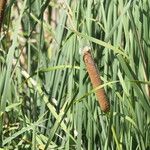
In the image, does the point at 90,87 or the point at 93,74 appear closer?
the point at 93,74

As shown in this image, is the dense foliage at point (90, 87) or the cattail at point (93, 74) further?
the dense foliage at point (90, 87)

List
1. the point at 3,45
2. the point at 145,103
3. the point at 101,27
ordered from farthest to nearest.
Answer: the point at 3,45 < the point at 101,27 < the point at 145,103

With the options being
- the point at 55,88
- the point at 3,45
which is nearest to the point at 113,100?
the point at 55,88

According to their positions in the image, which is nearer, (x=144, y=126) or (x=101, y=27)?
(x=144, y=126)

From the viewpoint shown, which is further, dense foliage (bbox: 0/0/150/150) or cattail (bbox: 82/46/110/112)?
dense foliage (bbox: 0/0/150/150)

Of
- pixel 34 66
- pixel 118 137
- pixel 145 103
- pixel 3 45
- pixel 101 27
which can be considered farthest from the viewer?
pixel 34 66

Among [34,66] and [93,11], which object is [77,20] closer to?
[93,11]

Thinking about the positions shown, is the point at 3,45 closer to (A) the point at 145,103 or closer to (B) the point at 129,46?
(B) the point at 129,46

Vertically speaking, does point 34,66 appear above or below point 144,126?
above

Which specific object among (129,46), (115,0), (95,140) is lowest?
(95,140)
